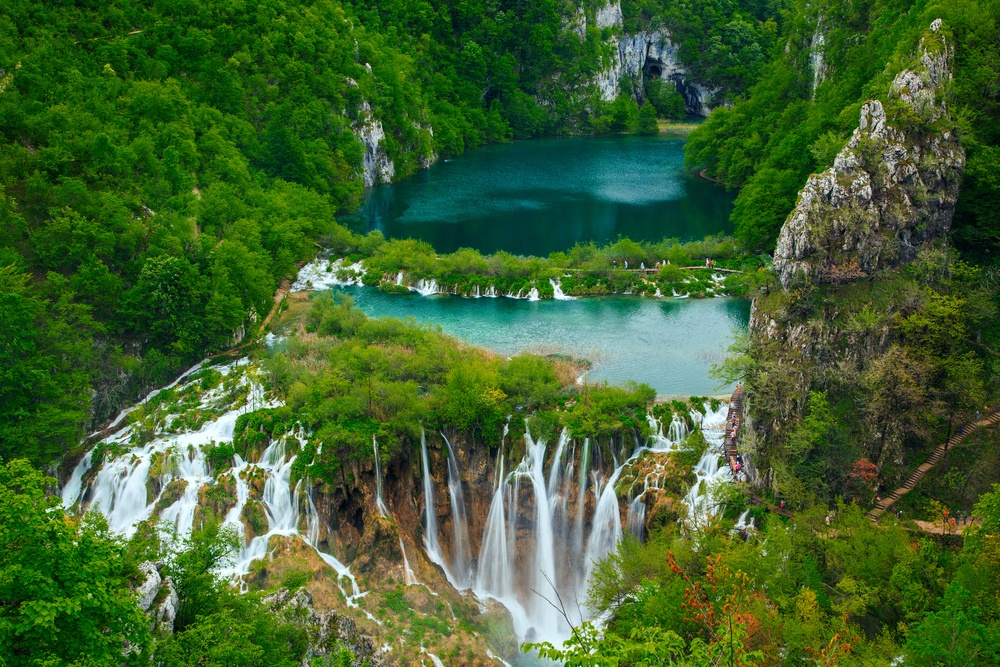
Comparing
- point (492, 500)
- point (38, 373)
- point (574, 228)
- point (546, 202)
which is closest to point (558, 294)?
point (574, 228)

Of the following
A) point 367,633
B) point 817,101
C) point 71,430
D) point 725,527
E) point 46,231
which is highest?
point 817,101

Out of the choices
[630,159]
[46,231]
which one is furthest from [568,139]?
[46,231]

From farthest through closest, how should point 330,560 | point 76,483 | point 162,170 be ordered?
point 162,170 < point 76,483 < point 330,560

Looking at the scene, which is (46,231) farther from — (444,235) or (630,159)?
(630,159)

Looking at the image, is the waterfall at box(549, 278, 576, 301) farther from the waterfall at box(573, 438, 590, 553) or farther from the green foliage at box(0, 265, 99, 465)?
the green foliage at box(0, 265, 99, 465)

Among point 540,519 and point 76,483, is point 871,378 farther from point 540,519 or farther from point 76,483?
point 76,483

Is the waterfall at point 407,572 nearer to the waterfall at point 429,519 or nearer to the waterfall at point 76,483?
the waterfall at point 429,519
